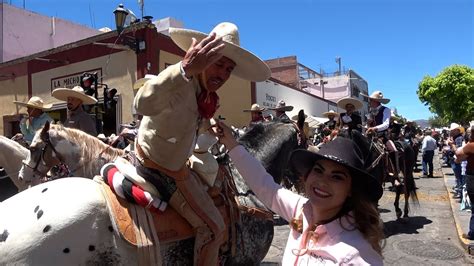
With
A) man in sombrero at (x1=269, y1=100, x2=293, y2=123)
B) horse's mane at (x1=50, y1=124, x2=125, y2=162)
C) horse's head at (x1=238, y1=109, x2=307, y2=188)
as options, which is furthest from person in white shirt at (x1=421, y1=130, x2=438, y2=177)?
horse's mane at (x1=50, y1=124, x2=125, y2=162)

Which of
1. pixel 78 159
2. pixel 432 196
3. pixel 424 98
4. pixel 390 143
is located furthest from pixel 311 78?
pixel 78 159

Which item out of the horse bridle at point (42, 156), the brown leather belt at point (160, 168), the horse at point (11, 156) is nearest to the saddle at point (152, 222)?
the brown leather belt at point (160, 168)

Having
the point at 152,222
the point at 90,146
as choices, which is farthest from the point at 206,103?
the point at 90,146

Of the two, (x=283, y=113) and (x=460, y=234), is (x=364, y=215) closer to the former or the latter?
(x=283, y=113)

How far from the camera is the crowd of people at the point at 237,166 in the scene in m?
1.71

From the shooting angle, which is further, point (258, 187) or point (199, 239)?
point (199, 239)

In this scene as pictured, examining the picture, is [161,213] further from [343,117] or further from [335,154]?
[343,117]

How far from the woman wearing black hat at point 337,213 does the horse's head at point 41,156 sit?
3352mm

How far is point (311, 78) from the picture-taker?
1661 inches

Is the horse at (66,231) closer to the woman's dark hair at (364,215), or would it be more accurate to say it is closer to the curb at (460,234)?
the woman's dark hair at (364,215)

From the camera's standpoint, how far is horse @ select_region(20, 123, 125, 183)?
3896 millimetres

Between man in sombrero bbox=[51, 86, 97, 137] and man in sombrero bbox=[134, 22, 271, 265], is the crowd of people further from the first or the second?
man in sombrero bbox=[51, 86, 97, 137]

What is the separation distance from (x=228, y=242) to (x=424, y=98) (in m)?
38.1

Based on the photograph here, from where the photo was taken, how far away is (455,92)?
104 ft
